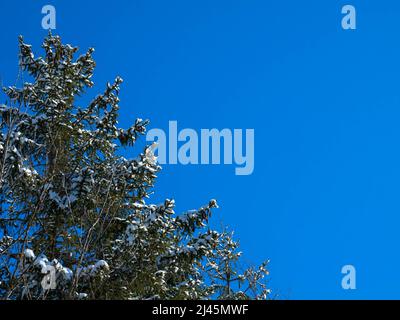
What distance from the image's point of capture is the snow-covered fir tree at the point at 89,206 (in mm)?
12898

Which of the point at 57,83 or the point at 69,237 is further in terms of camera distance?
the point at 57,83

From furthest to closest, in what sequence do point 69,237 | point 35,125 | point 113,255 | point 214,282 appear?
point 214,282
point 35,125
point 113,255
point 69,237

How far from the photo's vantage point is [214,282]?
66.8 ft

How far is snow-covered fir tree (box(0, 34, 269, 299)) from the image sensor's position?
508 inches

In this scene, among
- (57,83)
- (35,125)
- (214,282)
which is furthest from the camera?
(214,282)

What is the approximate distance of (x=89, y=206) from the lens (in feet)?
47.0
